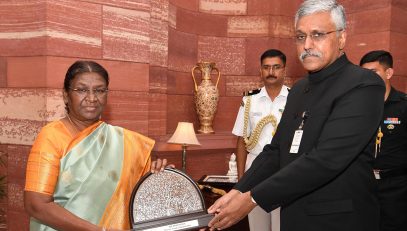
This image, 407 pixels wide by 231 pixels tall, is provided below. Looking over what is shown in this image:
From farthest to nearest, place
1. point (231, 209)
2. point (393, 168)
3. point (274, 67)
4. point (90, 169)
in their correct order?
1. point (274, 67)
2. point (393, 168)
3. point (90, 169)
4. point (231, 209)

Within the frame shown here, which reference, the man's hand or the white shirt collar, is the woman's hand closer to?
the man's hand

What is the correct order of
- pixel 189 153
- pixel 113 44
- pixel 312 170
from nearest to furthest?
pixel 312 170 → pixel 113 44 → pixel 189 153

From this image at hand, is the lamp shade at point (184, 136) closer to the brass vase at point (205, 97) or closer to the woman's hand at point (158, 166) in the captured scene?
the brass vase at point (205, 97)

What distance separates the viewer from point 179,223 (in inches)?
63.6

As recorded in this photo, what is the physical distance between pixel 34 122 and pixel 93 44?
0.81 m

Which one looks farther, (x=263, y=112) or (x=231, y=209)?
(x=263, y=112)

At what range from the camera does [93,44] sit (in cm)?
333

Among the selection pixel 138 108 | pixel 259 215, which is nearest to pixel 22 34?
pixel 138 108

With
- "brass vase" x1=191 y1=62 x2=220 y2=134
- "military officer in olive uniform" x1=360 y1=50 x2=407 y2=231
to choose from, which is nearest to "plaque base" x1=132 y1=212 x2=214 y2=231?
"military officer in olive uniform" x1=360 y1=50 x2=407 y2=231

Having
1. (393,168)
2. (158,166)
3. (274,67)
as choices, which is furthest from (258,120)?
(158,166)

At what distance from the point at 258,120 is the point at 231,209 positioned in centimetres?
200

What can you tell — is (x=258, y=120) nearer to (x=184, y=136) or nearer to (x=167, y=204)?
(x=184, y=136)

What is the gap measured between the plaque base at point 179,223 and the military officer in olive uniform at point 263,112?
1.90m

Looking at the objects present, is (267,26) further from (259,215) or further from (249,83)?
(259,215)
